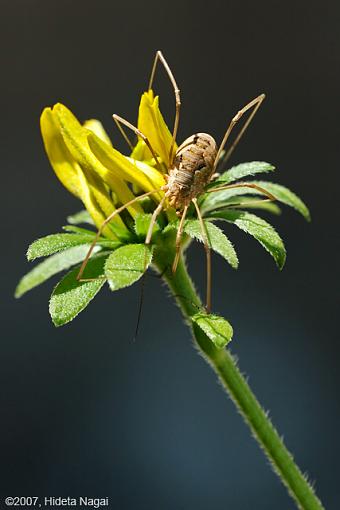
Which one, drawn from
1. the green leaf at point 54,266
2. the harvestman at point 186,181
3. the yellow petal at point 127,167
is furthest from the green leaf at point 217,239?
the green leaf at point 54,266

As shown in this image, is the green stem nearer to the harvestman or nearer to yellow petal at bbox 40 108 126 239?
the harvestman

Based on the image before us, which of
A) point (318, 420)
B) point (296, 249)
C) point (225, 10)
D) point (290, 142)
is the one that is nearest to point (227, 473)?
point (318, 420)

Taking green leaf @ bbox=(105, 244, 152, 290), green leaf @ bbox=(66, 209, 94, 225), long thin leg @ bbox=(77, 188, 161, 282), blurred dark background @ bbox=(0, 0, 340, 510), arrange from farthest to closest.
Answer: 1. blurred dark background @ bbox=(0, 0, 340, 510)
2. green leaf @ bbox=(66, 209, 94, 225)
3. long thin leg @ bbox=(77, 188, 161, 282)
4. green leaf @ bbox=(105, 244, 152, 290)

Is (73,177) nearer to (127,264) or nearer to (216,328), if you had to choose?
(127,264)

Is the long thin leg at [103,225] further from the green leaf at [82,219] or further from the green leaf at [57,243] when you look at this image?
the green leaf at [82,219]

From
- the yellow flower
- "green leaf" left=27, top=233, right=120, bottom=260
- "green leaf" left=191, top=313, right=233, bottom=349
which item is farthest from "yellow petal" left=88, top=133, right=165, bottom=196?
"green leaf" left=191, top=313, right=233, bottom=349
